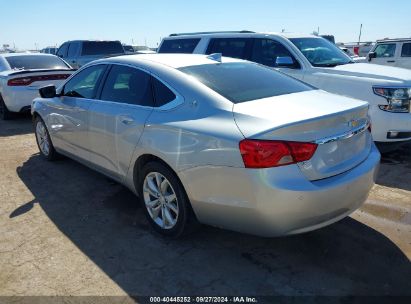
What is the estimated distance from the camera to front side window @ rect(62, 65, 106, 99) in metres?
4.47

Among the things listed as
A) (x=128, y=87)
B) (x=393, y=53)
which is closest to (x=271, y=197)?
(x=128, y=87)

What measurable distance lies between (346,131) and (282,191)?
80cm

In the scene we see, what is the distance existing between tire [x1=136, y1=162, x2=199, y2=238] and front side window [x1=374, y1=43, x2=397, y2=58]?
10.7 m

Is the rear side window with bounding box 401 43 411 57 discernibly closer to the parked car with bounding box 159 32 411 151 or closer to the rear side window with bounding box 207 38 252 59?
the parked car with bounding box 159 32 411 151

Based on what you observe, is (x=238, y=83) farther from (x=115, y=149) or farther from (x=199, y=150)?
(x=115, y=149)

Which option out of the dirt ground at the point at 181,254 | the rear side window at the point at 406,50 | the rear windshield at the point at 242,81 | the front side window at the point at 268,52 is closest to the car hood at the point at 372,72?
the front side window at the point at 268,52

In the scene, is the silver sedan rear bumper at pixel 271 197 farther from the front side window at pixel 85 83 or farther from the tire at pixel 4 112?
the tire at pixel 4 112

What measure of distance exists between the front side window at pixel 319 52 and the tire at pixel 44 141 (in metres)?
4.20

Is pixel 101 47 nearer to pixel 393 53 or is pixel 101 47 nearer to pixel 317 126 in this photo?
pixel 393 53

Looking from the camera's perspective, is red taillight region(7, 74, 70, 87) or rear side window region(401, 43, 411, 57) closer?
red taillight region(7, 74, 70, 87)

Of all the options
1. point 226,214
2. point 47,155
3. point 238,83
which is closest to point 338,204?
point 226,214

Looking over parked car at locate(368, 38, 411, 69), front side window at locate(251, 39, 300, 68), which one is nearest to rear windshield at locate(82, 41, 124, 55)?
parked car at locate(368, 38, 411, 69)

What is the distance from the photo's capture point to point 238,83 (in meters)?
3.55

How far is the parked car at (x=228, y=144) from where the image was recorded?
272 centimetres
